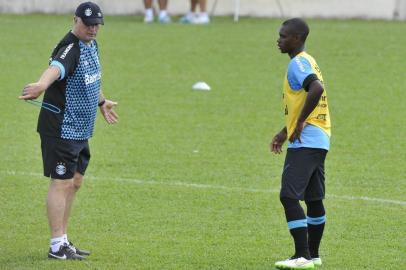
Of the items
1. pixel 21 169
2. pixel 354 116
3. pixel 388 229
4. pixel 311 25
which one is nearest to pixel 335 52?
pixel 311 25

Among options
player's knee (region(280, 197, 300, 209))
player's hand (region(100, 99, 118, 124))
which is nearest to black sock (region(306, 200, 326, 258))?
player's knee (region(280, 197, 300, 209))

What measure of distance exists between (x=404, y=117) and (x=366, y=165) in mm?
3348

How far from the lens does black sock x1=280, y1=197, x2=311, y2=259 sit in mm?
8109

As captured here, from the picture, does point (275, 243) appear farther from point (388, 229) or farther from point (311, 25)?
point (311, 25)

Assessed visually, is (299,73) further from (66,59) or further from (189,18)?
(189,18)

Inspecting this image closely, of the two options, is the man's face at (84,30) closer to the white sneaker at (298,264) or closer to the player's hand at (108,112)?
the player's hand at (108,112)

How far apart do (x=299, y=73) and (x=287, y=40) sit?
324 mm

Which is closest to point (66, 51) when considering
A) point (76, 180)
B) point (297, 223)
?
point (76, 180)

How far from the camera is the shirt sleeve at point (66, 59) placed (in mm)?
8023

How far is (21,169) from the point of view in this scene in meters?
12.2

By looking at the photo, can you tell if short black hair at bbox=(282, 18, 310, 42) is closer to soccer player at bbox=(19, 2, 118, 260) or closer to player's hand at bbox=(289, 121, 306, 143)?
player's hand at bbox=(289, 121, 306, 143)

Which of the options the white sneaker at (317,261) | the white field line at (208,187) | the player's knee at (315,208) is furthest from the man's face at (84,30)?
the white field line at (208,187)

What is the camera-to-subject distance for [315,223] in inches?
332

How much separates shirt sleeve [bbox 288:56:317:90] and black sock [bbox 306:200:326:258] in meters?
1.00
